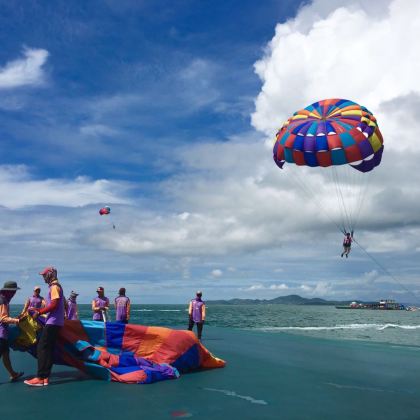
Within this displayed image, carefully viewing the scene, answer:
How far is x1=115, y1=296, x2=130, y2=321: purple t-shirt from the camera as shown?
12.5 metres

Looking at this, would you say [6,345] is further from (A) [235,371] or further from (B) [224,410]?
(A) [235,371]

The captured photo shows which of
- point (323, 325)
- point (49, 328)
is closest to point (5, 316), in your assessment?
point (49, 328)

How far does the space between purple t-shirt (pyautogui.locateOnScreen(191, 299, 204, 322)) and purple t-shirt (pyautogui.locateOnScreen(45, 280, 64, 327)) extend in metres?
7.05

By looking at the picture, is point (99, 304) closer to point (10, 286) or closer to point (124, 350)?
point (124, 350)

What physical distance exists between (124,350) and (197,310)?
567 cm

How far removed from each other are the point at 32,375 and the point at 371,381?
6.81m

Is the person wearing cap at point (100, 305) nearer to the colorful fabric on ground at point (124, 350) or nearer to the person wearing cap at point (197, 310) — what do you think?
the person wearing cap at point (197, 310)

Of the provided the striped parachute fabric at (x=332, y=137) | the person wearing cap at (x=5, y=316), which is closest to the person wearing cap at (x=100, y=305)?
the person wearing cap at (x=5, y=316)

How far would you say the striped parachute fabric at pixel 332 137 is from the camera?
52.7 feet

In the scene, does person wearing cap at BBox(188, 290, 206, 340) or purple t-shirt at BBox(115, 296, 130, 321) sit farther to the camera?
person wearing cap at BBox(188, 290, 206, 340)

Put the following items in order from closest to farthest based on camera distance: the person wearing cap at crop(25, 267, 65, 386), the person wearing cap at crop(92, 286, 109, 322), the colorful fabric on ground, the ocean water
Result: the person wearing cap at crop(25, 267, 65, 386)
the colorful fabric on ground
the person wearing cap at crop(92, 286, 109, 322)
the ocean water

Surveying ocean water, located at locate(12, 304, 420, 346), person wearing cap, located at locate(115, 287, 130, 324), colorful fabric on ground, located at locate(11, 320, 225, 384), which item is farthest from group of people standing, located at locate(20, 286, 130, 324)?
ocean water, located at locate(12, 304, 420, 346)

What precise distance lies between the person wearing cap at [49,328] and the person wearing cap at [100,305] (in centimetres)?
620

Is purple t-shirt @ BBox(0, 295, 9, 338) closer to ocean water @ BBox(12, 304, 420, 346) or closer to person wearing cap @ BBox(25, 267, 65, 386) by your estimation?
person wearing cap @ BBox(25, 267, 65, 386)
